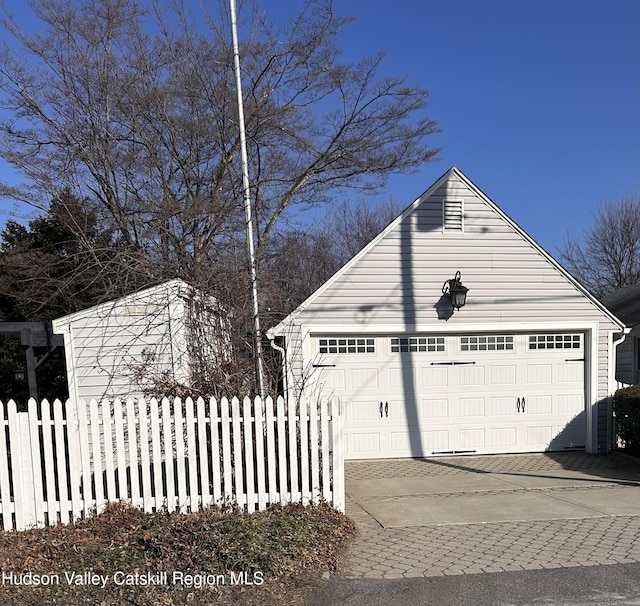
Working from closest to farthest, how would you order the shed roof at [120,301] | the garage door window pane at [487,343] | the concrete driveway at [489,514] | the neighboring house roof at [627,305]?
1. the concrete driveway at [489,514]
2. the shed roof at [120,301]
3. the garage door window pane at [487,343]
4. the neighboring house roof at [627,305]

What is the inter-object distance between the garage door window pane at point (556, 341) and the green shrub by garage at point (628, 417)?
1.07 meters

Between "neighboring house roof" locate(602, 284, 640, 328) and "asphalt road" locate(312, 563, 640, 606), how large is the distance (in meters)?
11.0

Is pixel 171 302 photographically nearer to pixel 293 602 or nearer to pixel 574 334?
pixel 293 602

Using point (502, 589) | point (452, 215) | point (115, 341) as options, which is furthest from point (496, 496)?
point (115, 341)

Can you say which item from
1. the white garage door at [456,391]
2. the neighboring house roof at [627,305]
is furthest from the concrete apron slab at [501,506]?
the neighboring house roof at [627,305]

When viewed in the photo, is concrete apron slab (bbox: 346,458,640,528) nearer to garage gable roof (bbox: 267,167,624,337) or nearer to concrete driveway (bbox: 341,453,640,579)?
concrete driveway (bbox: 341,453,640,579)

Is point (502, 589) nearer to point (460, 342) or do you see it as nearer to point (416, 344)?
point (416, 344)

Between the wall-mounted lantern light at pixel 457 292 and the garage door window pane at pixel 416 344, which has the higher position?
the wall-mounted lantern light at pixel 457 292

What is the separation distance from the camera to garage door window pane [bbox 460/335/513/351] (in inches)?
347

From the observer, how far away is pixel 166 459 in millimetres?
4973

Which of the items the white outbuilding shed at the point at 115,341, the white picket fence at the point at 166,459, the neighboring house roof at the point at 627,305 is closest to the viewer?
the white picket fence at the point at 166,459

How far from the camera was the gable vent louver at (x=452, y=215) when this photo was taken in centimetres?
868

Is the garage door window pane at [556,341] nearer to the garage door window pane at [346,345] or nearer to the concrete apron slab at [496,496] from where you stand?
the concrete apron slab at [496,496]

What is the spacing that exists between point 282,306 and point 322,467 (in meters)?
3.66
